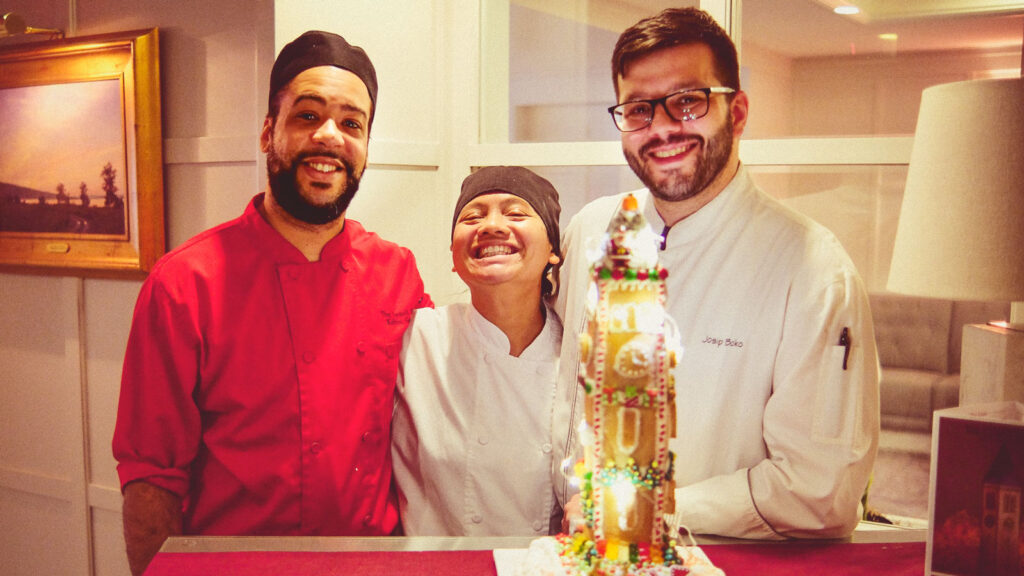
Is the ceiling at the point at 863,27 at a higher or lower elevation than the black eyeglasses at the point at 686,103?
higher

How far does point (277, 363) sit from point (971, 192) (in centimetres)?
158

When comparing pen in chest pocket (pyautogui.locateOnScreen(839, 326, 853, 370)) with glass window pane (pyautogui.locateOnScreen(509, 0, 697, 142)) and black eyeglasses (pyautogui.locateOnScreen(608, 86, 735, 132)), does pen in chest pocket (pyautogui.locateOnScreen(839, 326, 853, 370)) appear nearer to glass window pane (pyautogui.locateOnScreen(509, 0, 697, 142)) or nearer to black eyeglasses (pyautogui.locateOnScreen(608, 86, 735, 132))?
black eyeglasses (pyautogui.locateOnScreen(608, 86, 735, 132))

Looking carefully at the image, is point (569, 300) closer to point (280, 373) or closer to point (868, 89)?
point (280, 373)

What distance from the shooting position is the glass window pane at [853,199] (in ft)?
7.97

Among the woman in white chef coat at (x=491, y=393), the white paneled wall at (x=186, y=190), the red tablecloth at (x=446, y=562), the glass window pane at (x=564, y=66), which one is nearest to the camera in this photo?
the red tablecloth at (x=446, y=562)

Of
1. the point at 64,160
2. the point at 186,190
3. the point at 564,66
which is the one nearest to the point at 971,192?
the point at 564,66

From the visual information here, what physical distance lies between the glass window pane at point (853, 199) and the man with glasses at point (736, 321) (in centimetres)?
67

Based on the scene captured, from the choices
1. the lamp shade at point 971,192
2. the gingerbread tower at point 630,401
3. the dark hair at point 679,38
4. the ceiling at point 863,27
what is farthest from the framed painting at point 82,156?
the lamp shade at point 971,192

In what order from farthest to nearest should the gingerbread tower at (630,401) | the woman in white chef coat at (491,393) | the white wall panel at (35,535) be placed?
the white wall panel at (35,535), the woman in white chef coat at (491,393), the gingerbread tower at (630,401)

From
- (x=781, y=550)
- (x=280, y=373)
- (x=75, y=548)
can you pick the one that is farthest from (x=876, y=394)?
(x=75, y=548)

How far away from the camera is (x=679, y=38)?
5.84 ft

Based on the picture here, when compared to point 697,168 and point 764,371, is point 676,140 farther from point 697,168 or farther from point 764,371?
point 764,371

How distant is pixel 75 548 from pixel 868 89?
3415 mm

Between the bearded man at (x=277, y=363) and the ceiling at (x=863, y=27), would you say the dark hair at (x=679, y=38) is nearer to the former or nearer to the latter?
the bearded man at (x=277, y=363)
